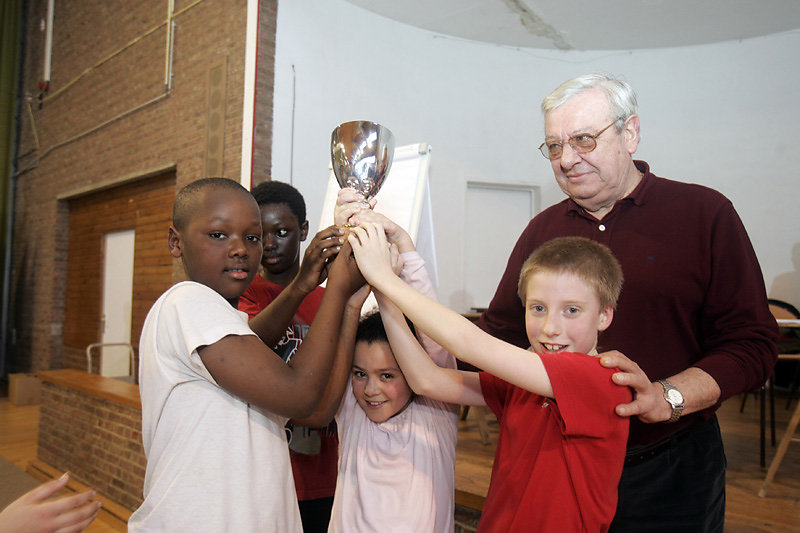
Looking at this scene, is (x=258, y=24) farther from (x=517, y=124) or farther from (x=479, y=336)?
(x=479, y=336)

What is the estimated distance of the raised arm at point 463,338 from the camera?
1.03 metres

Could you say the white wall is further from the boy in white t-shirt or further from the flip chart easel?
the boy in white t-shirt

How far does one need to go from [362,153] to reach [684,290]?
2.88 ft

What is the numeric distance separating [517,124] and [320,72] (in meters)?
2.35

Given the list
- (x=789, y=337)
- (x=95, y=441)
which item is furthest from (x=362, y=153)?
(x=789, y=337)

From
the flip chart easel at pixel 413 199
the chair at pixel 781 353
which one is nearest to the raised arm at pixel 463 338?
the flip chart easel at pixel 413 199

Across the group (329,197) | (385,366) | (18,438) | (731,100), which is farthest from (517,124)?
(18,438)

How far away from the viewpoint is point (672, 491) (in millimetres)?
1300

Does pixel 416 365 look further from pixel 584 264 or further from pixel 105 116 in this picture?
pixel 105 116

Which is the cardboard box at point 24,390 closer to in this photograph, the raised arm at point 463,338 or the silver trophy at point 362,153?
the silver trophy at point 362,153

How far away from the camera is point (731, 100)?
19.0 feet

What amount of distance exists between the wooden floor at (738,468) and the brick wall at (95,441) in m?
0.25

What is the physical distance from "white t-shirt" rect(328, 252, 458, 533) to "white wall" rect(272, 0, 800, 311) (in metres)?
3.94

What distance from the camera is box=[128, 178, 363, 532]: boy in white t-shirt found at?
3.18 feet
